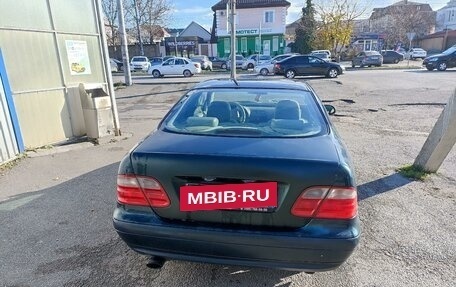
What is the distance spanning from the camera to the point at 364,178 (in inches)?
172

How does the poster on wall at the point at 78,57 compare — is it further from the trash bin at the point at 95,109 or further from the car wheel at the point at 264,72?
the car wheel at the point at 264,72

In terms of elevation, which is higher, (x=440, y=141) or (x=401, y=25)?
(x=401, y=25)

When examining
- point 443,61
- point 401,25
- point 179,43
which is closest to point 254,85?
point 443,61

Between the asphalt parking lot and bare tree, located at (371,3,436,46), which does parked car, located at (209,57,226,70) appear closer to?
the asphalt parking lot

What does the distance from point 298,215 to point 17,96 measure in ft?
18.2

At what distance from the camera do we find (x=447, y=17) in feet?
199

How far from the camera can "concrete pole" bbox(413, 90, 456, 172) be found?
3.97 metres

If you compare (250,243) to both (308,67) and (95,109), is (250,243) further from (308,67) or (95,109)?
(308,67)

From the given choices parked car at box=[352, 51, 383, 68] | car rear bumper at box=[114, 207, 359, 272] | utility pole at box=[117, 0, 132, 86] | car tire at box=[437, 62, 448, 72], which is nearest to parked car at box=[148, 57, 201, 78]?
utility pole at box=[117, 0, 132, 86]

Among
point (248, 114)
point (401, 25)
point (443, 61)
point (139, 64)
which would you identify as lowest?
point (443, 61)

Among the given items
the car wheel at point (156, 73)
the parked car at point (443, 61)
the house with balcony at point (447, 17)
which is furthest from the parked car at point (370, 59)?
the house with balcony at point (447, 17)

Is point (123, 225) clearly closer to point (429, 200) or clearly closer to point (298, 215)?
point (298, 215)

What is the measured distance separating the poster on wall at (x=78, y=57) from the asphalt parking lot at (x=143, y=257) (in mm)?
1678

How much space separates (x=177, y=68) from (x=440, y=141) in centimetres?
2188
